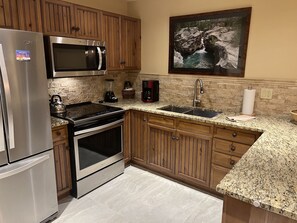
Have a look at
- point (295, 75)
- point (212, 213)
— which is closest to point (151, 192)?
point (212, 213)

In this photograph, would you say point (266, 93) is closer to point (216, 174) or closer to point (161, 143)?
point (216, 174)

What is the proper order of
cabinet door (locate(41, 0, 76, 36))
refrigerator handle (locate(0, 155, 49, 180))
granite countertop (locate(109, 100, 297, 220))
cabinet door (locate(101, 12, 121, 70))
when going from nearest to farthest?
granite countertop (locate(109, 100, 297, 220))
refrigerator handle (locate(0, 155, 49, 180))
cabinet door (locate(41, 0, 76, 36))
cabinet door (locate(101, 12, 121, 70))

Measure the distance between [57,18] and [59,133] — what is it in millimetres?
1249

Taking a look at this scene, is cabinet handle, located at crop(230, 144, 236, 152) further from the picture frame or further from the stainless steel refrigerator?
the stainless steel refrigerator

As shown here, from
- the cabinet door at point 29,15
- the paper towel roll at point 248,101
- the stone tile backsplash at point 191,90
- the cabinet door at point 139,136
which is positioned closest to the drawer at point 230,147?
the paper towel roll at point 248,101

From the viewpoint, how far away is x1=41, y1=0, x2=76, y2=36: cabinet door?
2285mm

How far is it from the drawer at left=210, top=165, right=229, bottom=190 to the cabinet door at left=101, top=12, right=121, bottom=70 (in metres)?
1.91

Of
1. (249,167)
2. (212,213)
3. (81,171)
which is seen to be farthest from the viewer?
(81,171)

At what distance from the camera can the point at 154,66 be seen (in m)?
3.47

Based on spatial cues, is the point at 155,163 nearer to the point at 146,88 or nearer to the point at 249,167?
the point at 146,88

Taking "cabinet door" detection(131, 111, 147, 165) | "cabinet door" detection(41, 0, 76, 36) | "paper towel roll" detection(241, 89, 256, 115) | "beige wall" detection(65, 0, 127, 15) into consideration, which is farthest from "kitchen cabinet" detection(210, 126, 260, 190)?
"beige wall" detection(65, 0, 127, 15)

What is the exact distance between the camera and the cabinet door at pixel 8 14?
1914mm

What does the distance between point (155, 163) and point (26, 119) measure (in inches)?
70.3

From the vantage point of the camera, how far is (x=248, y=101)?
8.46ft
